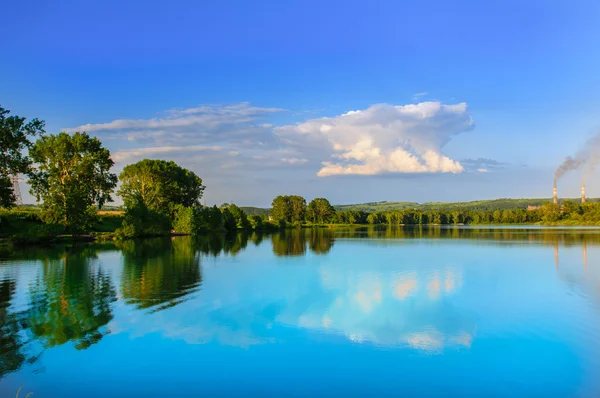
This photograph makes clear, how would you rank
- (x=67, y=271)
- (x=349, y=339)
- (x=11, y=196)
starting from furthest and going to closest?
(x=11, y=196) < (x=67, y=271) < (x=349, y=339)

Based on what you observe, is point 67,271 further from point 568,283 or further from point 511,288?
point 568,283

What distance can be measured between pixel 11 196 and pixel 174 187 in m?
44.9

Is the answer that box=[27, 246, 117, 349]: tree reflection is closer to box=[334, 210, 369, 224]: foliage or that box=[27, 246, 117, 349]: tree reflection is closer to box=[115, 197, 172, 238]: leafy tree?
box=[115, 197, 172, 238]: leafy tree

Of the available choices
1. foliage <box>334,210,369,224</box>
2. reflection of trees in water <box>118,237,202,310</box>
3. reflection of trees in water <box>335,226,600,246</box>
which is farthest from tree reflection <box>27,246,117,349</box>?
foliage <box>334,210,369,224</box>

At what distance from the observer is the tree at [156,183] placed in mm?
72188

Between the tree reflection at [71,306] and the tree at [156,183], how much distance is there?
4676 centimetres

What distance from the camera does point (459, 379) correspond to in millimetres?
9406

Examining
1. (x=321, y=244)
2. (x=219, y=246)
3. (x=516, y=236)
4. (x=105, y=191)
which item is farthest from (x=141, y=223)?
(x=516, y=236)

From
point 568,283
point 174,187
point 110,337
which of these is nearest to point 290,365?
point 110,337

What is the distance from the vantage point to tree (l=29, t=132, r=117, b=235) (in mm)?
46250

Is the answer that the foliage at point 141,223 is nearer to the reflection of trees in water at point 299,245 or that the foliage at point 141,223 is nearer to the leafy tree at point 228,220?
the reflection of trees in water at point 299,245

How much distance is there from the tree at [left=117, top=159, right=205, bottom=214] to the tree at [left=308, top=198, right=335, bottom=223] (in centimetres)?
6965

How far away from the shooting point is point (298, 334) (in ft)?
41.6

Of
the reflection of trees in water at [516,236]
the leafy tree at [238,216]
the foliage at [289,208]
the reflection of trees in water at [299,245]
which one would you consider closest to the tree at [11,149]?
the reflection of trees in water at [299,245]
